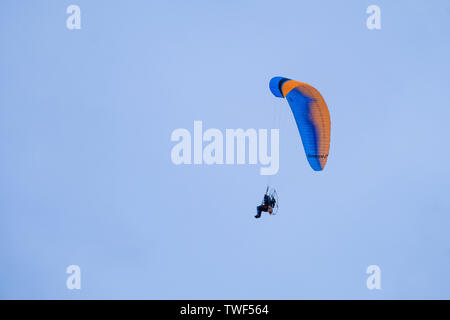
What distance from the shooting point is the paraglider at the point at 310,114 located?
16.2 meters

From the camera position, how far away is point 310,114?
1638 centimetres

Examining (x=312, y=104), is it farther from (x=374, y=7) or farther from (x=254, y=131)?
(x=374, y=7)

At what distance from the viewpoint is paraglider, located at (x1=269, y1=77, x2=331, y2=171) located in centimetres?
1617

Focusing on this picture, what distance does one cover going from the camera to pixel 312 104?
53.4 ft
